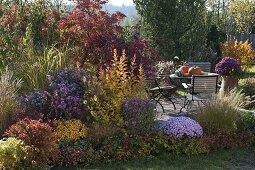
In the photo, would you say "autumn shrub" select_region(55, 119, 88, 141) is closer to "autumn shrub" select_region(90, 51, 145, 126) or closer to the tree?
"autumn shrub" select_region(90, 51, 145, 126)

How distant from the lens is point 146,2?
48.5 feet

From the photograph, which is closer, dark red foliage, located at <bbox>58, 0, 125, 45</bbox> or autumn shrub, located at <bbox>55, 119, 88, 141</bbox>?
autumn shrub, located at <bbox>55, 119, 88, 141</bbox>

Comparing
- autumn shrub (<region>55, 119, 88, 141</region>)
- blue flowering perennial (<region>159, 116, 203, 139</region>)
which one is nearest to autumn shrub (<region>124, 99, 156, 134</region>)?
blue flowering perennial (<region>159, 116, 203, 139</region>)

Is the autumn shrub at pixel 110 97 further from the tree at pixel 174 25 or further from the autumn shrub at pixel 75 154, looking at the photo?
the tree at pixel 174 25

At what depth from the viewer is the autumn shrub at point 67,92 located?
6215mm

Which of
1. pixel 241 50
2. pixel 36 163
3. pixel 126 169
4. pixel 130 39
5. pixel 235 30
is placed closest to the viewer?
pixel 36 163

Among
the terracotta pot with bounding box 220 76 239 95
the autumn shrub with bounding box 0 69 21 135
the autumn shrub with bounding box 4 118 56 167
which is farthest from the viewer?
the terracotta pot with bounding box 220 76 239 95

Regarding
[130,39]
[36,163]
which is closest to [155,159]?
[36,163]

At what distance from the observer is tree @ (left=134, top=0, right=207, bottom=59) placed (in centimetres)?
1470

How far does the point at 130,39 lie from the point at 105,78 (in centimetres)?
218

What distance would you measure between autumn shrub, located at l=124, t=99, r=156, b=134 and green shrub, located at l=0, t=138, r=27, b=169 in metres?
1.72

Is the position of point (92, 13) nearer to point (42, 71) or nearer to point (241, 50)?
point (42, 71)

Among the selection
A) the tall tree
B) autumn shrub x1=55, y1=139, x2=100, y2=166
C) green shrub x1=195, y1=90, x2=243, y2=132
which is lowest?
autumn shrub x1=55, y1=139, x2=100, y2=166

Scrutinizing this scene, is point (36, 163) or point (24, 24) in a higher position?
point (24, 24)
